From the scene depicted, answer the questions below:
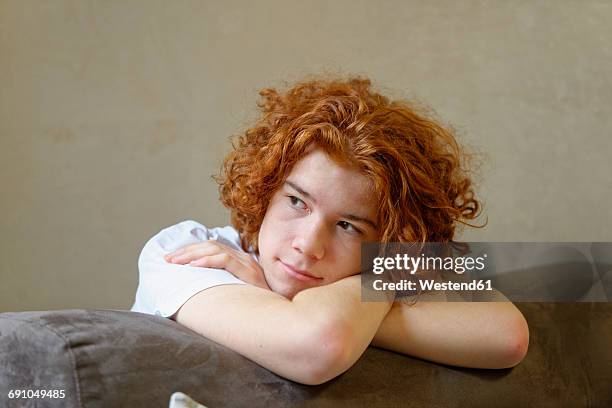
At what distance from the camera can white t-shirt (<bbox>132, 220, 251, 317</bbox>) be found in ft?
3.69

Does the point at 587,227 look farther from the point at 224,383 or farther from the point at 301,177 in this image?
the point at 224,383

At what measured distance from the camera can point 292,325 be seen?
38.8 inches

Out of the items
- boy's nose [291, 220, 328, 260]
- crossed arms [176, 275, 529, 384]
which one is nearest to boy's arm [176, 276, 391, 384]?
crossed arms [176, 275, 529, 384]

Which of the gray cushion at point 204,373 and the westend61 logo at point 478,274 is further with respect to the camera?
the westend61 logo at point 478,274

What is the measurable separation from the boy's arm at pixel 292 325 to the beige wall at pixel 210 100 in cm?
124

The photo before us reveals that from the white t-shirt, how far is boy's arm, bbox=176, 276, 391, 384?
0.03 metres

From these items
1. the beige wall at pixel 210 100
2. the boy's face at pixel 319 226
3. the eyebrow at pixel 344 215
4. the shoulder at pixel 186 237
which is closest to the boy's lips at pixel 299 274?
the boy's face at pixel 319 226

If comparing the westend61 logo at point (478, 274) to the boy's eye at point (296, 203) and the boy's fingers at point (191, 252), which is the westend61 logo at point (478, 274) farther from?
the boy's fingers at point (191, 252)

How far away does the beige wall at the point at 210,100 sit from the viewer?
2262 mm

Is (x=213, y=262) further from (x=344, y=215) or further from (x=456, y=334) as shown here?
(x=456, y=334)

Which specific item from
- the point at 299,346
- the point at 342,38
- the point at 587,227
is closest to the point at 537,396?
the point at 299,346

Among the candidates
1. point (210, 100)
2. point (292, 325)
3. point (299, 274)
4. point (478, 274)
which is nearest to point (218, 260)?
point (299, 274)

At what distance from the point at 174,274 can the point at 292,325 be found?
28 centimetres

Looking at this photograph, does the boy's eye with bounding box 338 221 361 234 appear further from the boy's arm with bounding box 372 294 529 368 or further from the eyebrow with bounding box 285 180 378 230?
the boy's arm with bounding box 372 294 529 368
